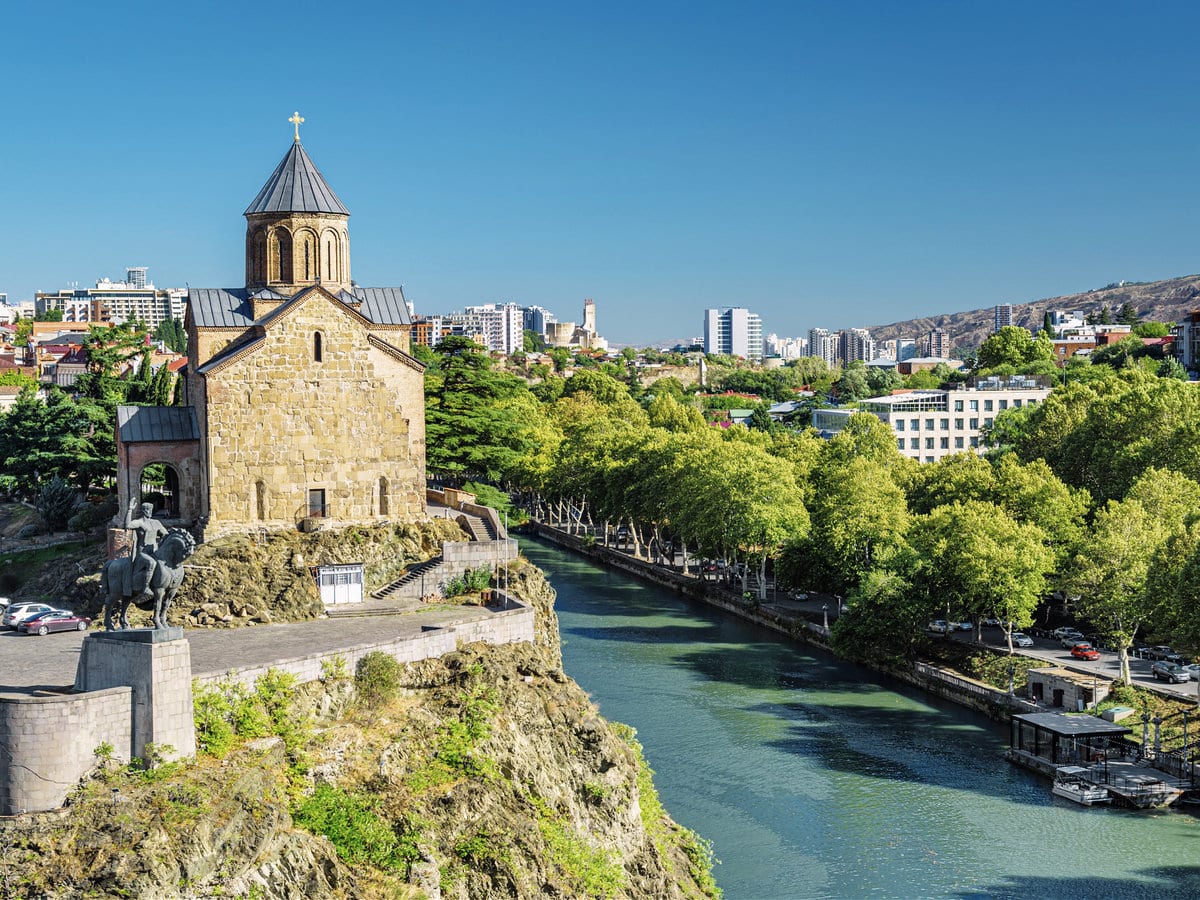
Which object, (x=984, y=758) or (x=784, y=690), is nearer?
(x=984, y=758)

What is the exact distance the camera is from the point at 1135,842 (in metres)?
31.0

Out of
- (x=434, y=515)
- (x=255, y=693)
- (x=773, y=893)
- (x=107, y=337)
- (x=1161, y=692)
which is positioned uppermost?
(x=107, y=337)

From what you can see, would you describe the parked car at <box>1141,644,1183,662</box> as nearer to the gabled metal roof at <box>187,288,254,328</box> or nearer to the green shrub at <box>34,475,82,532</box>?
the gabled metal roof at <box>187,288,254,328</box>

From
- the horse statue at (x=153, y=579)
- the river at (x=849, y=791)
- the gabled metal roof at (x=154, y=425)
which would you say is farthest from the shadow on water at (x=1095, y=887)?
the gabled metal roof at (x=154, y=425)

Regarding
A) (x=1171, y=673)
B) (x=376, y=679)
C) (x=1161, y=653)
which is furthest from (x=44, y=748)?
(x=1161, y=653)

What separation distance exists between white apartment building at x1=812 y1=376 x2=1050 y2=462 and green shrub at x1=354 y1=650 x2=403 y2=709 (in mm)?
69154

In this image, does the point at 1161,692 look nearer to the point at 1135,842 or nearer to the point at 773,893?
the point at 1135,842

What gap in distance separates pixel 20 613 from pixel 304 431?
7.90 metres

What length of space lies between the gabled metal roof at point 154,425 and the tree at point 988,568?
24048mm

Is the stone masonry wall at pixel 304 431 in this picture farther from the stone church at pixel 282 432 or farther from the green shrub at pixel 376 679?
the green shrub at pixel 376 679

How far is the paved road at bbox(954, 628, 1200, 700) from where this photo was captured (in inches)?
1563

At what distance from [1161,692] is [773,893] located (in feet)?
53.4

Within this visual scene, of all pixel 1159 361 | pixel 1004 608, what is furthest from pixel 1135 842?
pixel 1159 361

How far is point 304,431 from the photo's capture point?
109ft
